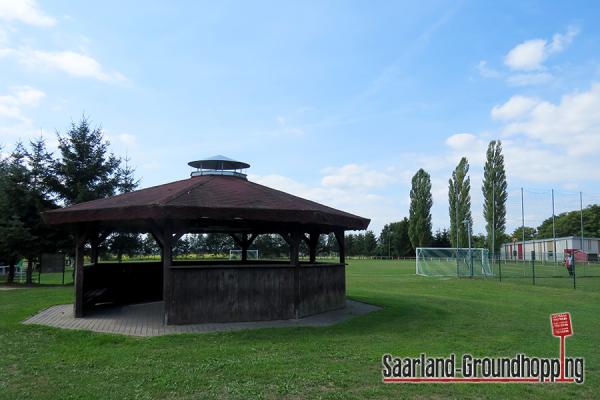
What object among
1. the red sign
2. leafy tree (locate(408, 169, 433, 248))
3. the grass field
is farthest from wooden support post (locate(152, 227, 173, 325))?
leafy tree (locate(408, 169, 433, 248))

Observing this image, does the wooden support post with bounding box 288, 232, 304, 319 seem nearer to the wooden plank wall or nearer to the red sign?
the wooden plank wall

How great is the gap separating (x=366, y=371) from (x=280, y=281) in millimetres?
4657

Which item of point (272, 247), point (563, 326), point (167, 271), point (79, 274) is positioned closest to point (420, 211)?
point (272, 247)

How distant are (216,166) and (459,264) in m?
A: 21.4

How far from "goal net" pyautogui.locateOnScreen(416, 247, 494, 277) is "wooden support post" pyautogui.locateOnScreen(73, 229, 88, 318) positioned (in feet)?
74.3

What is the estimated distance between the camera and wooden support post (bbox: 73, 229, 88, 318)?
1077 cm

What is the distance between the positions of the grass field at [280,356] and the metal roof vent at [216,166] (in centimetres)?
567

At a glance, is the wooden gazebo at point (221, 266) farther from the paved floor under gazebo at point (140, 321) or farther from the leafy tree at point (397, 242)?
the leafy tree at point (397, 242)

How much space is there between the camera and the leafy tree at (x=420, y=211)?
7138 cm

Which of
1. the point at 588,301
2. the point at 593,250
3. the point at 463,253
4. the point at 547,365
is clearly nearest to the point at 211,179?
the point at 547,365

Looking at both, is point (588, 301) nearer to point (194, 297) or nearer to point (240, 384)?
point (194, 297)

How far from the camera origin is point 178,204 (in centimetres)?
930

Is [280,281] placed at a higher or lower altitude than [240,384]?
higher

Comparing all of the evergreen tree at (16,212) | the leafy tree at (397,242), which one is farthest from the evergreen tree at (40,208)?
the leafy tree at (397,242)
